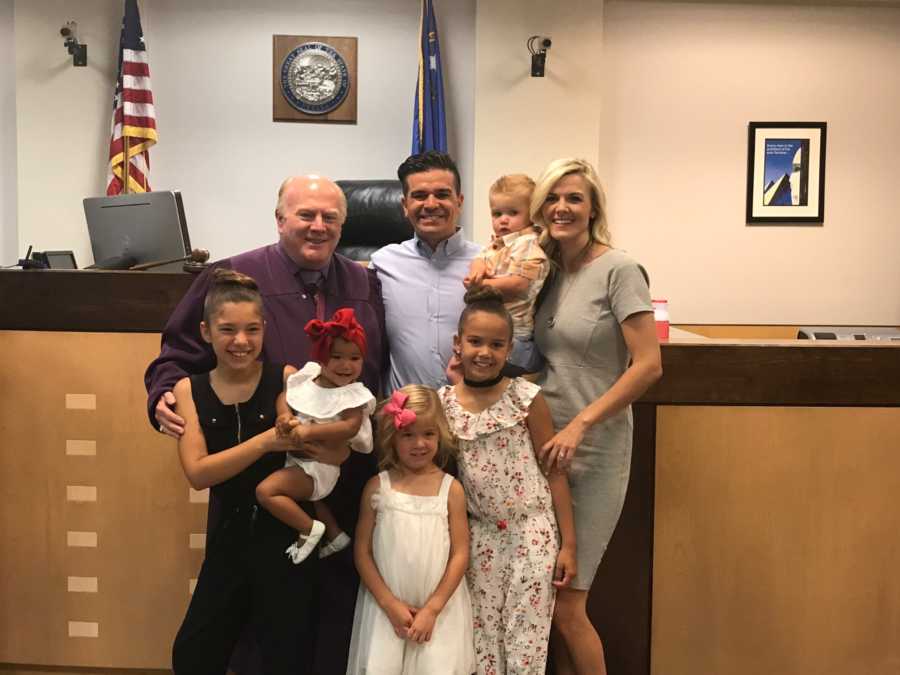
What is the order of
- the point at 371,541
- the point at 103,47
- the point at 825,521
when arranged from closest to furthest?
the point at 371,541 < the point at 825,521 < the point at 103,47

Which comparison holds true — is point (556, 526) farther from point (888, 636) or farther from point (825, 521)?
point (888, 636)

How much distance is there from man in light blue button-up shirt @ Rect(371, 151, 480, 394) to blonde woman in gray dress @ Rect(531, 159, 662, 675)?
0.93 ft

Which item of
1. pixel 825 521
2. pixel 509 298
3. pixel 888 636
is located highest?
pixel 509 298

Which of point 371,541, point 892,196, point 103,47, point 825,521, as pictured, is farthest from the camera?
point 892,196

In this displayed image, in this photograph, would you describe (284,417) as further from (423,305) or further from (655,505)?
(655,505)

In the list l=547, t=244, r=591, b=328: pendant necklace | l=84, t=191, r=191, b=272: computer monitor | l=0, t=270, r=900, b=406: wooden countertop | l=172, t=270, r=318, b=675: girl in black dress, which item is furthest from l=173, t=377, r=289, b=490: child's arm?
l=84, t=191, r=191, b=272: computer monitor

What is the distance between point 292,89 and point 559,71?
181cm

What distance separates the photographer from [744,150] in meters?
5.99

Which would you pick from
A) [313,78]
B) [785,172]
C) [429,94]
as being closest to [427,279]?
[429,94]

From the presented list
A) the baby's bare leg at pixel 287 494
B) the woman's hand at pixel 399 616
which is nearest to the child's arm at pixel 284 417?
the baby's bare leg at pixel 287 494

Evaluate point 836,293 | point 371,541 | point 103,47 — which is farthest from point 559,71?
point 371,541

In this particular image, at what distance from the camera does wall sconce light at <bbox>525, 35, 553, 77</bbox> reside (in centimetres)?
548

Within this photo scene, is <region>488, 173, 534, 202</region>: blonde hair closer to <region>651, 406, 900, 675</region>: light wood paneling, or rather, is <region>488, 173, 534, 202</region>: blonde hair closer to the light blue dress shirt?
the light blue dress shirt

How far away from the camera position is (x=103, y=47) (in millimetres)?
5625
